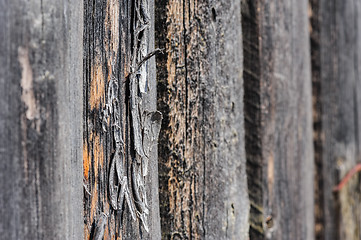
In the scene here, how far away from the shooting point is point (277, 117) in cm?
126

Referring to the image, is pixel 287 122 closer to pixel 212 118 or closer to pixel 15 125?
pixel 212 118

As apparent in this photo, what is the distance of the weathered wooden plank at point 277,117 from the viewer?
3.94 ft

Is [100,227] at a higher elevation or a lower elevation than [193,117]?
lower

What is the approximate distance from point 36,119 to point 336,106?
137 cm

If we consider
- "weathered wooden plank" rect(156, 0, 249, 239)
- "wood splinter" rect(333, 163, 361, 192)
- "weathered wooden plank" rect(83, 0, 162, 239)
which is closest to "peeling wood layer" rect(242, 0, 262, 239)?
"weathered wooden plank" rect(156, 0, 249, 239)

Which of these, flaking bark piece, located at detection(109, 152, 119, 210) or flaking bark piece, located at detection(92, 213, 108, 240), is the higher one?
flaking bark piece, located at detection(109, 152, 119, 210)

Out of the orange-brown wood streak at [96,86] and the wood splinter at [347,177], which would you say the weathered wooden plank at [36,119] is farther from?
the wood splinter at [347,177]

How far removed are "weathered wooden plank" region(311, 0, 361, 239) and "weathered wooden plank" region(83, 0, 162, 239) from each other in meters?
0.98

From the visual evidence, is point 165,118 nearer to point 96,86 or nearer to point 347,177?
point 96,86

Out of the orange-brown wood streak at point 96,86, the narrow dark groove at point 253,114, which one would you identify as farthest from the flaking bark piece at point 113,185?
the narrow dark groove at point 253,114

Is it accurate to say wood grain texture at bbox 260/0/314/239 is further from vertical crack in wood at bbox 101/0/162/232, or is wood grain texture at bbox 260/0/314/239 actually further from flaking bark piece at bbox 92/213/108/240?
flaking bark piece at bbox 92/213/108/240

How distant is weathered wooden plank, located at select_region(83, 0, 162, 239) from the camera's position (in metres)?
0.78

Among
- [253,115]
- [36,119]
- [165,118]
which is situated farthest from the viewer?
[253,115]

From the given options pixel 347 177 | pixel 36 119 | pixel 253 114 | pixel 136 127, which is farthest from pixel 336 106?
pixel 36 119
